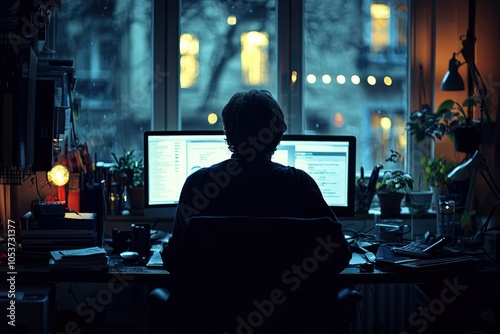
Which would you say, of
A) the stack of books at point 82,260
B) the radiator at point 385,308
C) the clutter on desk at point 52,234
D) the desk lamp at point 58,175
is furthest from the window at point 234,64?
the stack of books at point 82,260

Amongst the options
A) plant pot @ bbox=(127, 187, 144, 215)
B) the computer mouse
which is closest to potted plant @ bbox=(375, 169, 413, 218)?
plant pot @ bbox=(127, 187, 144, 215)

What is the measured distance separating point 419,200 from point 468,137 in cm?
44

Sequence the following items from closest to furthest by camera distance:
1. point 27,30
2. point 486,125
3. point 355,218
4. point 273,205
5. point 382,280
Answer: point 273,205 < point 382,280 < point 27,30 < point 486,125 < point 355,218

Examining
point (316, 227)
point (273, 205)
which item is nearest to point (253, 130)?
point (273, 205)

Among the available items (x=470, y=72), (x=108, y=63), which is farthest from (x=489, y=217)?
(x=108, y=63)

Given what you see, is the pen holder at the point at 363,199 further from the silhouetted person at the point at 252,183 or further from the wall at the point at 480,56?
the silhouetted person at the point at 252,183

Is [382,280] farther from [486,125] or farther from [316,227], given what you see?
[486,125]

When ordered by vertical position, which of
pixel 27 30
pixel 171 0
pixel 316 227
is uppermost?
pixel 171 0

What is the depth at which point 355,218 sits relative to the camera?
3.44 metres

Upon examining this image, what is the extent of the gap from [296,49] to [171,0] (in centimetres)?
65

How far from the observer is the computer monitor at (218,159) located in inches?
121

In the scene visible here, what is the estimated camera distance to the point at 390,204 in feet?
11.2

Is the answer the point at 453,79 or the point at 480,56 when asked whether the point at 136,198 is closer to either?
the point at 453,79

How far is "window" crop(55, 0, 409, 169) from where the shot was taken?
3.53 meters
